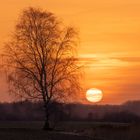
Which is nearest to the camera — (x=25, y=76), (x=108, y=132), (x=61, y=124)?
(x=108, y=132)

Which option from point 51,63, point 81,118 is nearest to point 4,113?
point 81,118

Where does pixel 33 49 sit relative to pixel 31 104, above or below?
above

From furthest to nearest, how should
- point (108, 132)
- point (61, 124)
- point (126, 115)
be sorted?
point (126, 115), point (61, 124), point (108, 132)

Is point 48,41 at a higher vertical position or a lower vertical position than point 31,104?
higher

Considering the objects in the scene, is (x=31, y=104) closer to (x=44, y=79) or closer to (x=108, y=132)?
(x=44, y=79)

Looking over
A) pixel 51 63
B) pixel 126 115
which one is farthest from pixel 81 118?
pixel 51 63

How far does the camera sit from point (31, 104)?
79.5 meters

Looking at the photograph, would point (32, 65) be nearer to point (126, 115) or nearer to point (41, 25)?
point (41, 25)

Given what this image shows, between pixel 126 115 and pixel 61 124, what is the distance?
26.5 meters

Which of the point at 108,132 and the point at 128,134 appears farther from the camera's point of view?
the point at 108,132

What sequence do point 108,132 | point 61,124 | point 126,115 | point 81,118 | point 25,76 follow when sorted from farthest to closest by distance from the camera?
point 81,118, point 126,115, point 61,124, point 25,76, point 108,132

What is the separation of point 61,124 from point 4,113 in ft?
132

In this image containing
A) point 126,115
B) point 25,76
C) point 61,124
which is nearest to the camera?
point 25,76

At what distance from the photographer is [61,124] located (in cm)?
8462
